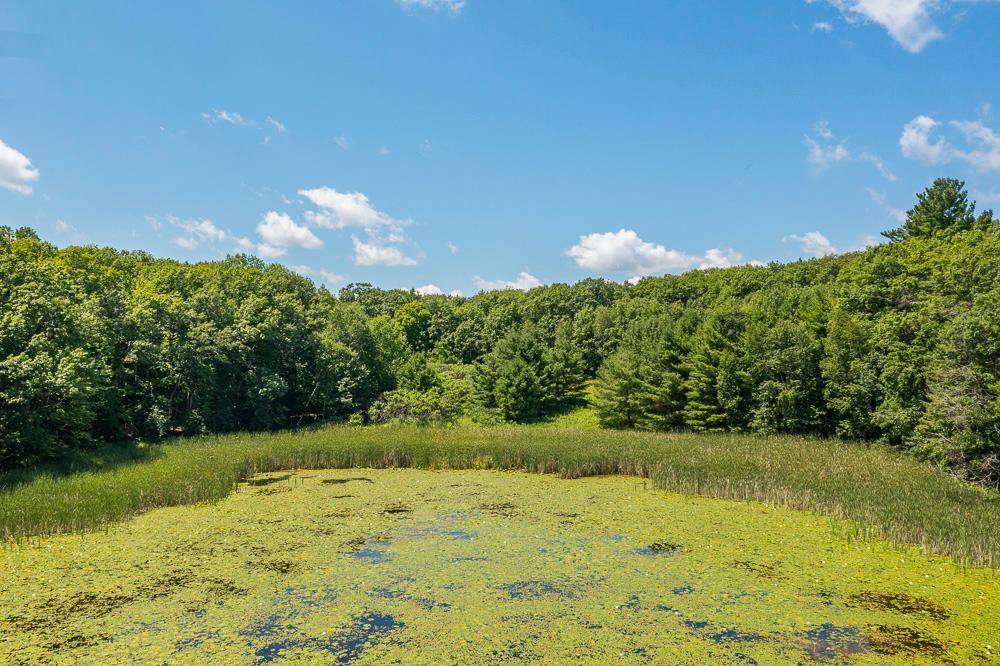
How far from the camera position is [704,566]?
1180cm

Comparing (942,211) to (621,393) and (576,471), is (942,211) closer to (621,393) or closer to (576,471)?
(621,393)

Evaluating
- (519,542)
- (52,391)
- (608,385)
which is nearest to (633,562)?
(519,542)

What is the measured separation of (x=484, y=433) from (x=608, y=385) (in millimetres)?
12283

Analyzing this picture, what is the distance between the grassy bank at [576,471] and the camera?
13.7 m

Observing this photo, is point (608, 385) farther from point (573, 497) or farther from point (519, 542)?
point (519, 542)

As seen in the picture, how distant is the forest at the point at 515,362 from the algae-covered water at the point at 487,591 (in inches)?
Answer: 355

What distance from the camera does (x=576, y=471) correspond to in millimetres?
21547

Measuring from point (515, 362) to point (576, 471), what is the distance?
20.8 metres

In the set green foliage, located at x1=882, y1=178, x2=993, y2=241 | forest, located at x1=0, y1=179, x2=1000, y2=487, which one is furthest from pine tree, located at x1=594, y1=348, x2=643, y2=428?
green foliage, located at x1=882, y1=178, x2=993, y2=241

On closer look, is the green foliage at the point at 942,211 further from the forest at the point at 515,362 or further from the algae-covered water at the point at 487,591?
the algae-covered water at the point at 487,591

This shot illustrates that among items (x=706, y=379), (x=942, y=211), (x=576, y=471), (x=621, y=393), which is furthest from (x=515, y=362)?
(x=942, y=211)

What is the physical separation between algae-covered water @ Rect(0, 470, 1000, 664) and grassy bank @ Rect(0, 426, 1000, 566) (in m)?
0.93

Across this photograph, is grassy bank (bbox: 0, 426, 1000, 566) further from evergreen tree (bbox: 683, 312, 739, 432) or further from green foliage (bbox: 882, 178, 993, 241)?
green foliage (bbox: 882, 178, 993, 241)

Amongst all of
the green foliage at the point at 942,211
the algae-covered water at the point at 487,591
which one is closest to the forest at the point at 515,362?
the green foliage at the point at 942,211
